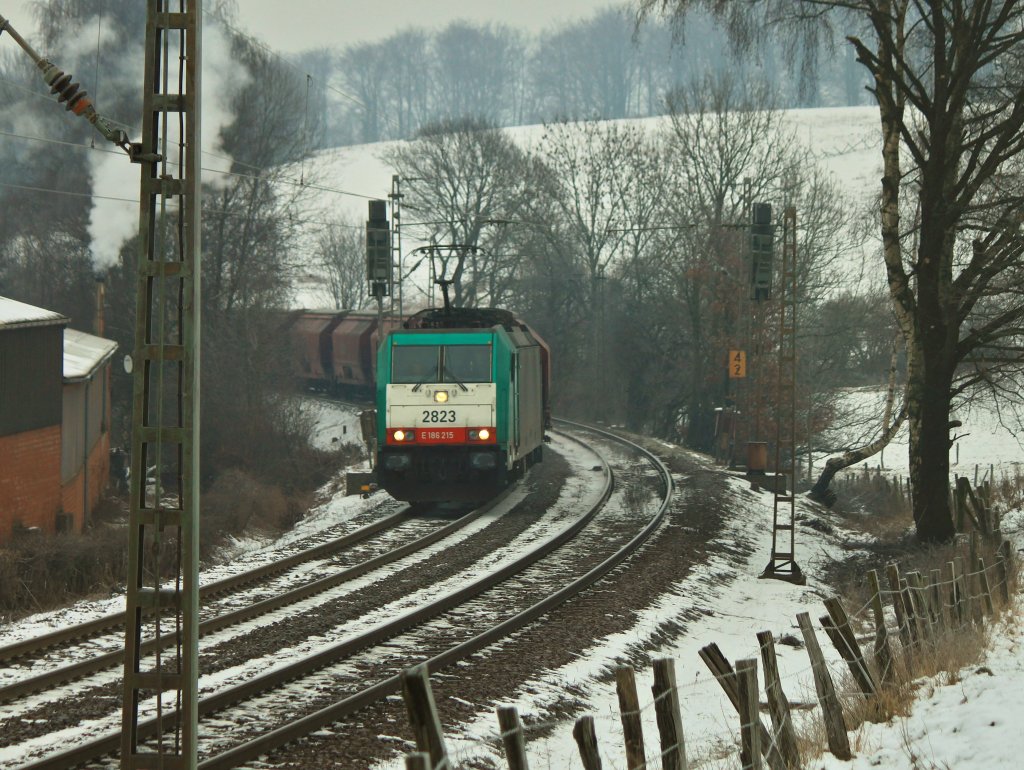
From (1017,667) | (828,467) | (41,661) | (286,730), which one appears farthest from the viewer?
(828,467)

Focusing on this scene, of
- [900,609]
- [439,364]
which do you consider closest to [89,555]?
[439,364]

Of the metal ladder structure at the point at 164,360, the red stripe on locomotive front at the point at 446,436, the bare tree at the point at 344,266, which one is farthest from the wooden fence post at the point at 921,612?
the bare tree at the point at 344,266

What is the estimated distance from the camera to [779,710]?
7316 millimetres

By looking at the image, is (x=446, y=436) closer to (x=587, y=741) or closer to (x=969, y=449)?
(x=587, y=741)

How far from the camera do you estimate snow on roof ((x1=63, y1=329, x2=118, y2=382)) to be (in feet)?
74.2

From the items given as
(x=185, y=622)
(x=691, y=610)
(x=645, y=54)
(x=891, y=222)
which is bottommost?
(x=691, y=610)

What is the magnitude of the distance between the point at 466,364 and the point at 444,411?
32.3 inches

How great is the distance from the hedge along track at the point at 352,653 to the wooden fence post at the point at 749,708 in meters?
3.12

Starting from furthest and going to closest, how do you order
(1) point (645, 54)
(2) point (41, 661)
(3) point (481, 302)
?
(1) point (645, 54), (3) point (481, 302), (2) point (41, 661)

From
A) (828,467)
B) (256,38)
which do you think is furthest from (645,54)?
(828,467)

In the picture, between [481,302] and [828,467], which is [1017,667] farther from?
[481,302]

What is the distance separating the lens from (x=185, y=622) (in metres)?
6.05

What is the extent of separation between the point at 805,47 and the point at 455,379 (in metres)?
7.16

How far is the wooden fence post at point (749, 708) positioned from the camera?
21.8ft
